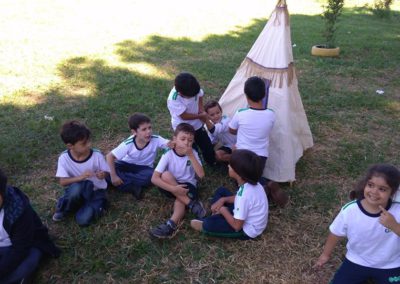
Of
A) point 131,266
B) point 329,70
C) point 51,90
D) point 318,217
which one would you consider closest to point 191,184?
point 131,266

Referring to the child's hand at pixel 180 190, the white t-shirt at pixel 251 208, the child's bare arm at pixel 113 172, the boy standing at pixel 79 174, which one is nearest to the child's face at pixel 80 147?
the boy standing at pixel 79 174

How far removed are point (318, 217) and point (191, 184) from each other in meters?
1.22

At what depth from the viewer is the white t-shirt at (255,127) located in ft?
12.6

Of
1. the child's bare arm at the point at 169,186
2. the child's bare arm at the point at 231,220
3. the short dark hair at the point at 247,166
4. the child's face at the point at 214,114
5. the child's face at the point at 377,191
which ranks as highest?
the child's face at the point at 377,191

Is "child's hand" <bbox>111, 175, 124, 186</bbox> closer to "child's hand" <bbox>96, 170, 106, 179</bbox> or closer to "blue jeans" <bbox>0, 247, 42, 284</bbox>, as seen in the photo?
"child's hand" <bbox>96, 170, 106, 179</bbox>

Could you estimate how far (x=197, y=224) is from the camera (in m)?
3.45

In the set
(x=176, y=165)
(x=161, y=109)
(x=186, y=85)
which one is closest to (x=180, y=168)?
(x=176, y=165)

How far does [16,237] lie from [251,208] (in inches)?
68.9

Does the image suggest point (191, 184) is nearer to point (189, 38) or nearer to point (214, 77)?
point (214, 77)

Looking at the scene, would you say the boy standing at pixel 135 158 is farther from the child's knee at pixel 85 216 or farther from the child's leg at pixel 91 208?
the child's knee at pixel 85 216

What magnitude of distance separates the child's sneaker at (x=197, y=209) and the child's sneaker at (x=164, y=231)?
10.3 inches

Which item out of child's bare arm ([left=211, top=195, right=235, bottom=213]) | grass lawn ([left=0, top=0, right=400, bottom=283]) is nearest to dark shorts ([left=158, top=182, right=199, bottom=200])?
grass lawn ([left=0, top=0, right=400, bottom=283])

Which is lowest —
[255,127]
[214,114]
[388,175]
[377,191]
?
[214,114]

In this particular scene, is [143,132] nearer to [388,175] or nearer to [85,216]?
[85,216]
